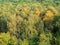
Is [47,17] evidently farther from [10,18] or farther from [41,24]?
[10,18]

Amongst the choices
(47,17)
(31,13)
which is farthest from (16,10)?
(47,17)

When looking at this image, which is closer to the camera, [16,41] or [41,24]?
[16,41]

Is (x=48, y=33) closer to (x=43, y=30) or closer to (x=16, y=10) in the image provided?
(x=43, y=30)

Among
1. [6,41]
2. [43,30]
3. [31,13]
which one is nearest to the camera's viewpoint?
[6,41]

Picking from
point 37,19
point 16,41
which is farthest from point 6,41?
point 37,19

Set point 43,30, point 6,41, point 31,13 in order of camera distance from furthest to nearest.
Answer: point 31,13 → point 43,30 → point 6,41

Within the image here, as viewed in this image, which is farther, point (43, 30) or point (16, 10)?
point (16, 10)
